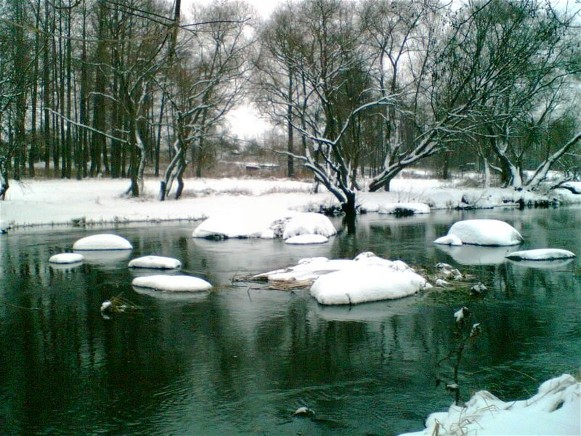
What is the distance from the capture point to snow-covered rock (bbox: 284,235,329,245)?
1852cm

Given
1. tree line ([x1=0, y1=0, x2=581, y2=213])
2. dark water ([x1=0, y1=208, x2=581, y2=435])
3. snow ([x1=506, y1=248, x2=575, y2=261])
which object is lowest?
dark water ([x1=0, y1=208, x2=581, y2=435])

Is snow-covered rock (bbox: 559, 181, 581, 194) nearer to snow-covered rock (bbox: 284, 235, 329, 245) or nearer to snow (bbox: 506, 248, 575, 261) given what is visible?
snow-covered rock (bbox: 284, 235, 329, 245)

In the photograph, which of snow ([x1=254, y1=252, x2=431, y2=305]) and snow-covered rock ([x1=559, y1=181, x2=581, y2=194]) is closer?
snow ([x1=254, y1=252, x2=431, y2=305])

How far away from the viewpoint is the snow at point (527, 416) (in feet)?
13.1

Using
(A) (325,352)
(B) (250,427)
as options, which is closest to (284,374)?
(A) (325,352)

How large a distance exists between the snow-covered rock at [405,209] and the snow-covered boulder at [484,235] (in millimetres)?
10854

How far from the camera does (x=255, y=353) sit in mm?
7848

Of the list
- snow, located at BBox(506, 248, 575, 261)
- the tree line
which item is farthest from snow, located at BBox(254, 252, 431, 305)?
the tree line

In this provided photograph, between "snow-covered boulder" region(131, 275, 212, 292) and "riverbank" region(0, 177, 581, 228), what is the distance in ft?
31.4

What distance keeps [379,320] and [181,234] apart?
1286 cm

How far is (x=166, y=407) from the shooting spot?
6.18m

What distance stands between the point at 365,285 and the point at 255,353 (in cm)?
337

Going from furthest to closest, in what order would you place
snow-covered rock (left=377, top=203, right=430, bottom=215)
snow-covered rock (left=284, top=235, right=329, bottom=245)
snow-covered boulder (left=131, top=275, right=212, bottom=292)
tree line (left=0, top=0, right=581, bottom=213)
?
snow-covered rock (left=377, top=203, right=430, bottom=215) → tree line (left=0, top=0, right=581, bottom=213) → snow-covered rock (left=284, top=235, right=329, bottom=245) → snow-covered boulder (left=131, top=275, right=212, bottom=292)

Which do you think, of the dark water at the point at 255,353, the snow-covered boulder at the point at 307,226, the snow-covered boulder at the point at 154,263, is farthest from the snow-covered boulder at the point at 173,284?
the snow-covered boulder at the point at 307,226
